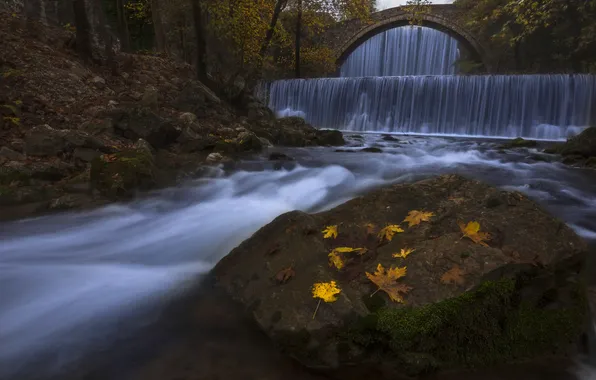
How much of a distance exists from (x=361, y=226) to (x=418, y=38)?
32.1 m

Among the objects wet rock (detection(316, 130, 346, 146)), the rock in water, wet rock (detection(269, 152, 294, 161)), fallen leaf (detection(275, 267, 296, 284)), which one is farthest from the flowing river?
wet rock (detection(316, 130, 346, 146))

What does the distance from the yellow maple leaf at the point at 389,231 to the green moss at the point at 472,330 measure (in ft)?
2.47

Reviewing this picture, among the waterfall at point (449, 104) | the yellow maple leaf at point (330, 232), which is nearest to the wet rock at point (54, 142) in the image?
the yellow maple leaf at point (330, 232)

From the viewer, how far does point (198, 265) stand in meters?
3.61

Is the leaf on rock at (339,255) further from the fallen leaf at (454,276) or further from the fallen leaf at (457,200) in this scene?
the fallen leaf at (457,200)

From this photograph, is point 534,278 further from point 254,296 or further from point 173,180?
point 173,180

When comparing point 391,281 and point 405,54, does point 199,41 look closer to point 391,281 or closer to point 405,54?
point 391,281

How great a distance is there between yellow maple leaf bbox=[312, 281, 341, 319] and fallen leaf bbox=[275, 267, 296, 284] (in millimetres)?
219

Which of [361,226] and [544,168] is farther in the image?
[544,168]

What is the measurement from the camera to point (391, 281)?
2426 mm

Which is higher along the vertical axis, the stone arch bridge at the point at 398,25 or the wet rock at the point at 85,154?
the stone arch bridge at the point at 398,25

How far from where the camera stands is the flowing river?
7.57 feet

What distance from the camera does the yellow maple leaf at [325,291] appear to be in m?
2.32

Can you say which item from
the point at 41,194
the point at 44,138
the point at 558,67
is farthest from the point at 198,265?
the point at 558,67
